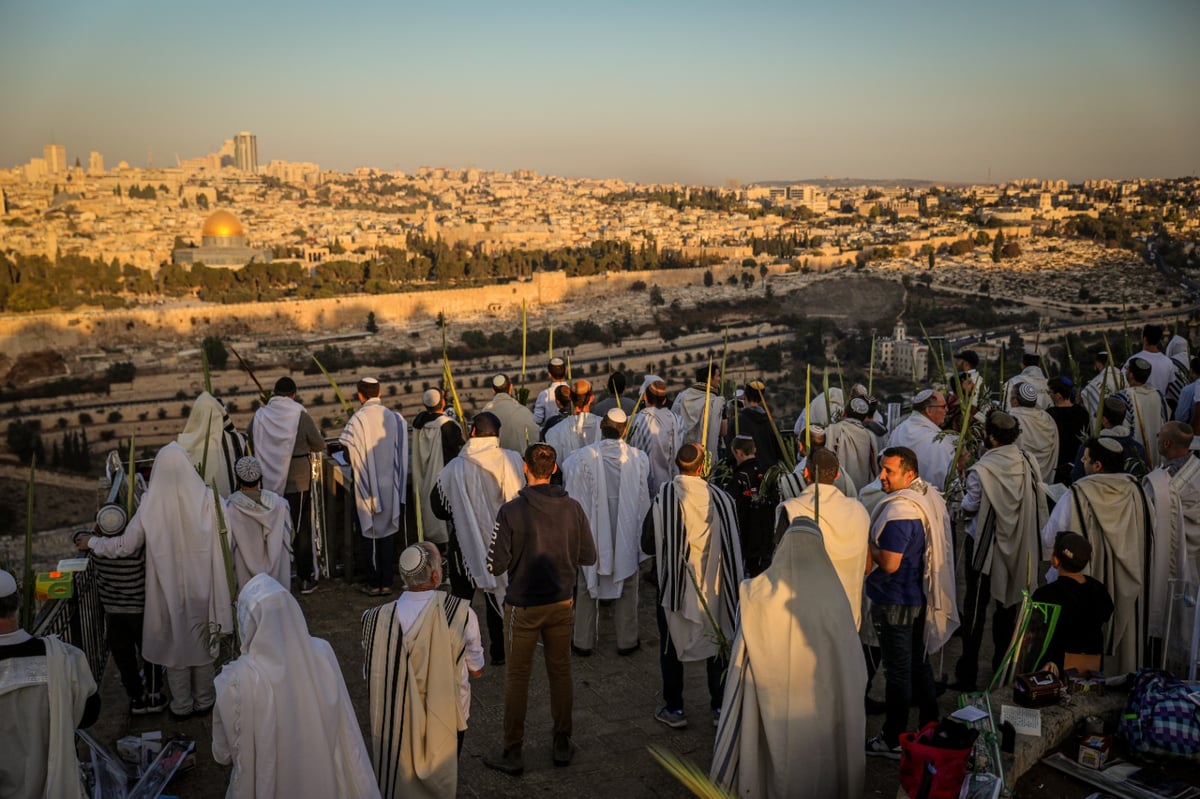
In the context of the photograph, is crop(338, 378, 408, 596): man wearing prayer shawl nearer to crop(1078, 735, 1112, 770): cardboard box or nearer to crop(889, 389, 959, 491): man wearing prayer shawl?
crop(889, 389, 959, 491): man wearing prayer shawl

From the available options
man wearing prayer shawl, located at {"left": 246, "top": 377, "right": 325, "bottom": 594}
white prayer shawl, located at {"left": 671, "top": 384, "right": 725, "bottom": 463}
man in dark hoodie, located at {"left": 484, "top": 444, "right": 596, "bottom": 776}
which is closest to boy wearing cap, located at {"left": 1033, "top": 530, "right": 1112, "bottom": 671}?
man in dark hoodie, located at {"left": 484, "top": 444, "right": 596, "bottom": 776}

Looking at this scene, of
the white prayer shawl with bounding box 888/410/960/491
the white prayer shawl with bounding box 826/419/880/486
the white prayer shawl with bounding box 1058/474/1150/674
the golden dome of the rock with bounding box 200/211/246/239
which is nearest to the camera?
the white prayer shawl with bounding box 1058/474/1150/674

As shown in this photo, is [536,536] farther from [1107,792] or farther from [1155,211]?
[1155,211]

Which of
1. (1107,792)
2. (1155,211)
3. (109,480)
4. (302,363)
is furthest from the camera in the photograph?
(1155,211)

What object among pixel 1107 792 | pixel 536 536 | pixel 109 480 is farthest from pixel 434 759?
pixel 109 480

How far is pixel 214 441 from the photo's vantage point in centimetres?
503

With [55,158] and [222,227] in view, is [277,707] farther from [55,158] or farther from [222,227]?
[55,158]

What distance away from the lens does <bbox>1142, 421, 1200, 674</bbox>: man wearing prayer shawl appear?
152 inches

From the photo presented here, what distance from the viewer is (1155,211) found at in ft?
169

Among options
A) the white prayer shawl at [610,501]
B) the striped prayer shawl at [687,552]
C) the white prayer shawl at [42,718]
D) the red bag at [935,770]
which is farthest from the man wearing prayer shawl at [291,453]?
the red bag at [935,770]

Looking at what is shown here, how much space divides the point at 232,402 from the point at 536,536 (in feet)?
114

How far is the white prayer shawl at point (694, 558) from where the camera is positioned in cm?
380

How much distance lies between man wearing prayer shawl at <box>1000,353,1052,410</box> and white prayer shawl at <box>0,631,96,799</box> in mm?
4972

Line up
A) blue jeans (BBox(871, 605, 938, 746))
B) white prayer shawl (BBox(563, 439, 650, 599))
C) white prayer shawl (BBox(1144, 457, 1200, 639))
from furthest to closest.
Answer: white prayer shawl (BBox(563, 439, 650, 599))
white prayer shawl (BBox(1144, 457, 1200, 639))
blue jeans (BBox(871, 605, 938, 746))
